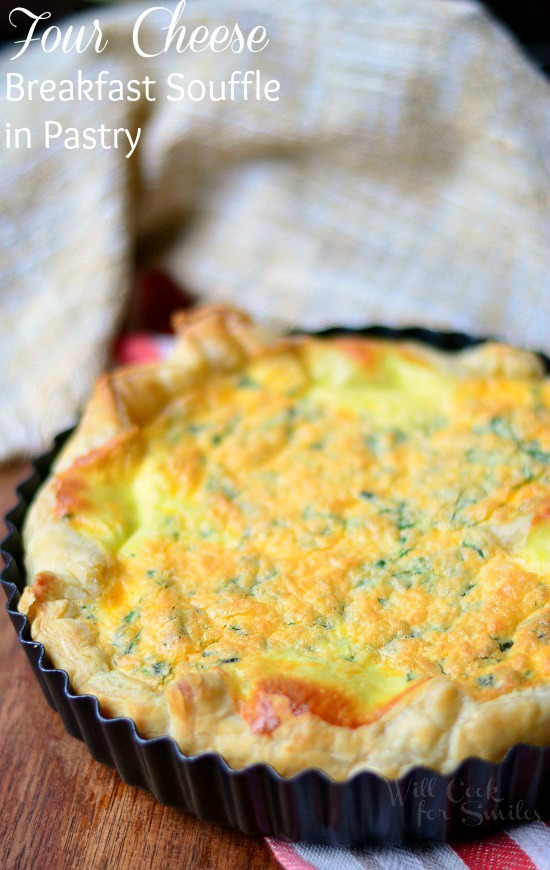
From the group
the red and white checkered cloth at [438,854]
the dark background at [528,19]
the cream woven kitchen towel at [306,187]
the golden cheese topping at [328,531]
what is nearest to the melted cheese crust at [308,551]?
the golden cheese topping at [328,531]

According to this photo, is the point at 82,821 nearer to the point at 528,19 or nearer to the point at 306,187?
the point at 306,187

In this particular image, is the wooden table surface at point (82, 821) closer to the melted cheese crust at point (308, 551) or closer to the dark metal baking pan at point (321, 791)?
the dark metal baking pan at point (321, 791)

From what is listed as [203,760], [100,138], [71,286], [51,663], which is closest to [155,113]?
[100,138]

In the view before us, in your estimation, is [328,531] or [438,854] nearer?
[438,854]

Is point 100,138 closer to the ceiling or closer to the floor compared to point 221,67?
closer to the floor

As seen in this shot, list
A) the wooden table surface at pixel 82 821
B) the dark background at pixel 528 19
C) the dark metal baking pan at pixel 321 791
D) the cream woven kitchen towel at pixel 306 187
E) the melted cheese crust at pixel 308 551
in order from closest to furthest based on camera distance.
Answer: the dark metal baking pan at pixel 321 791 → the melted cheese crust at pixel 308 551 → the wooden table surface at pixel 82 821 → the cream woven kitchen towel at pixel 306 187 → the dark background at pixel 528 19

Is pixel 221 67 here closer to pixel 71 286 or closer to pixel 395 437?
pixel 71 286

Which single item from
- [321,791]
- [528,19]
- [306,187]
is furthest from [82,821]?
[528,19]
